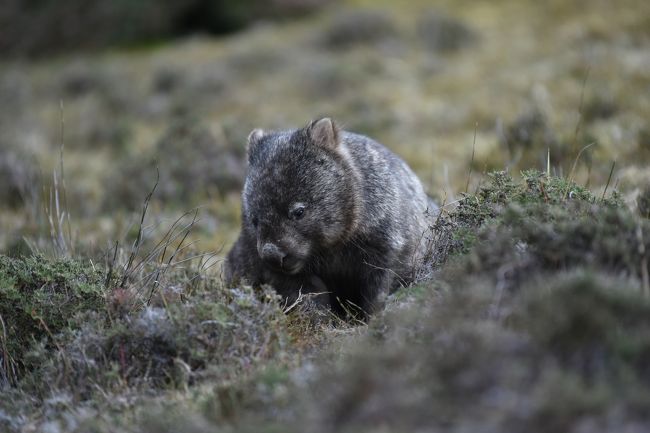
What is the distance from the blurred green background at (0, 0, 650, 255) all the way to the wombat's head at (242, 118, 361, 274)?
83 centimetres

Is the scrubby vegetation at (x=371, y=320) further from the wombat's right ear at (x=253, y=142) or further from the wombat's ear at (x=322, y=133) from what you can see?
the wombat's ear at (x=322, y=133)

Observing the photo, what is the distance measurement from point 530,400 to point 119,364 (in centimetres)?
195

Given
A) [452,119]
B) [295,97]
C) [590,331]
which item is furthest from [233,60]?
[590,331]

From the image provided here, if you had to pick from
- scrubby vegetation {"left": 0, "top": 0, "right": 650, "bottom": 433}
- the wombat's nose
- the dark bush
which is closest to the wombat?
the wombat's nose

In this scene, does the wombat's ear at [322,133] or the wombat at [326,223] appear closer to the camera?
the wombat at [326,223]

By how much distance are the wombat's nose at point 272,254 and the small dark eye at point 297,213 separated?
0.74 ft

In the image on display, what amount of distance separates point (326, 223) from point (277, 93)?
1004 centimetres

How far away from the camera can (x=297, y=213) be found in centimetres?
429

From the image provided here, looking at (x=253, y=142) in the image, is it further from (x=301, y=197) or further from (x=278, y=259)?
(x=278, y=259)

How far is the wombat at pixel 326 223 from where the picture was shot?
14.1 ft

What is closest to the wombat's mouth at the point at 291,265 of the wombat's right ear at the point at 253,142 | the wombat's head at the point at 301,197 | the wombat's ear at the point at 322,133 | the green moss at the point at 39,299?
the wombat's head at the point at 301,197

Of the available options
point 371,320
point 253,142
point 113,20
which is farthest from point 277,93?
point 371,320

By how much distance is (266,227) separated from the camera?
4.27m

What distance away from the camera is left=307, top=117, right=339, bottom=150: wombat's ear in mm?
4539
